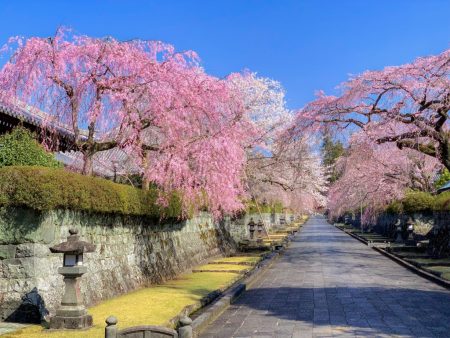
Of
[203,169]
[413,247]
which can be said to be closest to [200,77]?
[203,169]

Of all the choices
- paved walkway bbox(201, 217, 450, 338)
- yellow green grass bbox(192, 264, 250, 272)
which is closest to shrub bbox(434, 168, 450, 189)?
paved walkway bbox(201, 217, 450, 338)

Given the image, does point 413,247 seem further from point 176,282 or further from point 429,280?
point 176,282

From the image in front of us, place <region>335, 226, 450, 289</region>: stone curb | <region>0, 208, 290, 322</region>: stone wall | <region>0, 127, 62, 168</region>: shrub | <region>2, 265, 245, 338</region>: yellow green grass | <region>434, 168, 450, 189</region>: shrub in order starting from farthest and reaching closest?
<region>434, 168, 450, 189</region>: shrub < <region>335, 226, 450, 289</region>: stone curb < <region>0, 127, 62, 168</region>: shrub < <region>0, 208, 290, 322</region>: stone wall < <region>2, 265, 245, 338</region>: yellow green grass

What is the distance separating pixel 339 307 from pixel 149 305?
4170mm

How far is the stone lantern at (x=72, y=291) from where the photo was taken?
8742mm

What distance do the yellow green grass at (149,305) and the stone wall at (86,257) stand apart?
0.46 m

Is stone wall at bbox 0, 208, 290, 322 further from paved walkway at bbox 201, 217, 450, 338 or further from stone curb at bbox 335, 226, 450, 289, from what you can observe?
stone curb at bbox 335, 226, 450, 289

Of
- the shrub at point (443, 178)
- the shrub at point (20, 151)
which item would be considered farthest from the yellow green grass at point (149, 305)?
the shrub at point (443, 178)

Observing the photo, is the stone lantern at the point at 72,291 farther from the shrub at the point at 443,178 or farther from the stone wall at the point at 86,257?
the shrub at the point at 443,178

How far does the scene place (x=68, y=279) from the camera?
9.10m

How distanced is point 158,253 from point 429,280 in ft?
28.6

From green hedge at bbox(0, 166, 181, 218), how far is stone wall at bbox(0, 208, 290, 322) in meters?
0.29

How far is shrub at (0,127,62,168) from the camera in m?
10.6

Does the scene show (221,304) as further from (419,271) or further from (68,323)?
(419,271)
